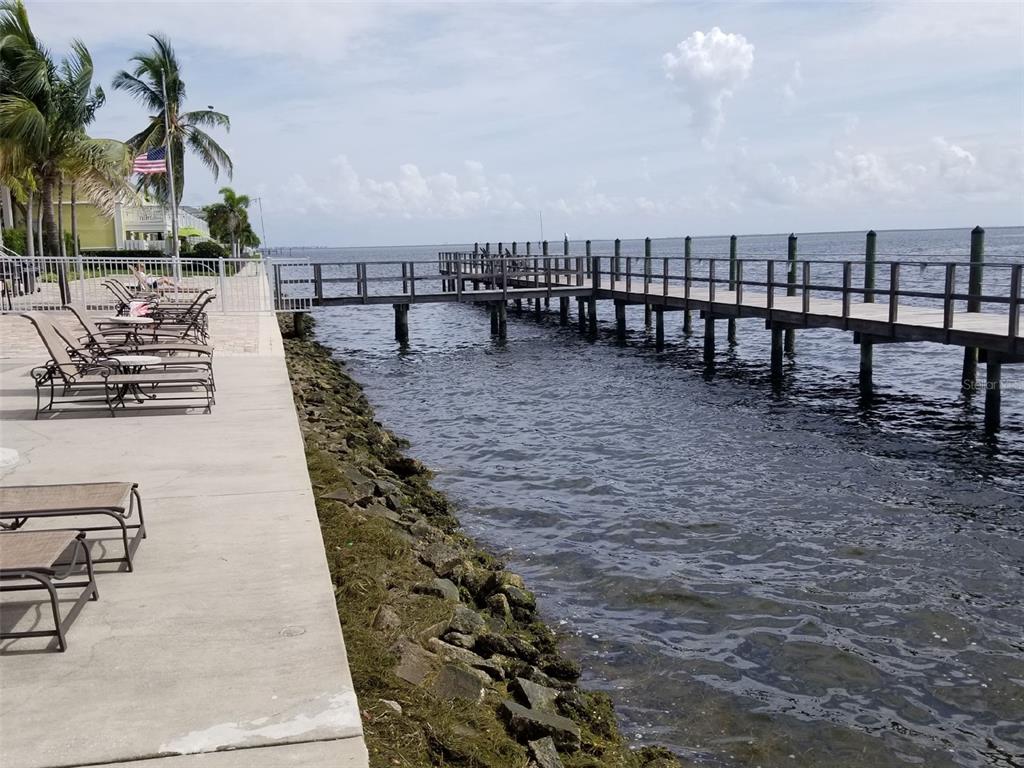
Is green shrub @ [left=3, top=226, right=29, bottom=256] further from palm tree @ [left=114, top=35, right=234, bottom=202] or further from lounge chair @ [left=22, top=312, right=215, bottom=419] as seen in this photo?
lounge chair @ [left=22, top=312, right=215, bottom=419]

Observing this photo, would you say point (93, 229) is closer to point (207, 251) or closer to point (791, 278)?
point (207, 251)

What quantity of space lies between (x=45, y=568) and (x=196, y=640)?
2.43 ft

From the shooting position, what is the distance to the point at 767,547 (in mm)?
9164

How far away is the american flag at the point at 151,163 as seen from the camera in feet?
93.2

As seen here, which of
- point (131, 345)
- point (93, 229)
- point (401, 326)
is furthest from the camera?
point (93, 229)

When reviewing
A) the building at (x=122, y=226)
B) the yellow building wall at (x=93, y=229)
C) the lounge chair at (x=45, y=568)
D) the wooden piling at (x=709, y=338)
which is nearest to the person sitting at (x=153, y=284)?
the wooden piling at (x=709, y=338)

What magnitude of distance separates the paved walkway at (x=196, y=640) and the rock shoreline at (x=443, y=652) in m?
0.35

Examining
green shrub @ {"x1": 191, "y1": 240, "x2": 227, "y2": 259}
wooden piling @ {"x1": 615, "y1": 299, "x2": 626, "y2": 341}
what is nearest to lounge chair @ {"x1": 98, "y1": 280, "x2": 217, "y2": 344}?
wooden piling @ {"x1": 615, "y1": 299, "x2": 626, "y2": 341}

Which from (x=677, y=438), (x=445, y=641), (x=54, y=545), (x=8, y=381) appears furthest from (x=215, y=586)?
(x=677, y=438)

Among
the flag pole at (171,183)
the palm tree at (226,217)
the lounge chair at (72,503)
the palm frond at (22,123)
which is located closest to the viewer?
the lounge chair at (72,503)

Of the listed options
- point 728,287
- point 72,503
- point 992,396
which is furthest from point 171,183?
point 72,503

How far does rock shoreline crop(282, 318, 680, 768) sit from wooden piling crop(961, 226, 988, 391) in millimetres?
11659

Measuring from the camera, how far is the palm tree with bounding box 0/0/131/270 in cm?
2373

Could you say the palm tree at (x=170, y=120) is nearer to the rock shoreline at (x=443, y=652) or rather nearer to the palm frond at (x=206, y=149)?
the palm frond at (x=206, y=149)
